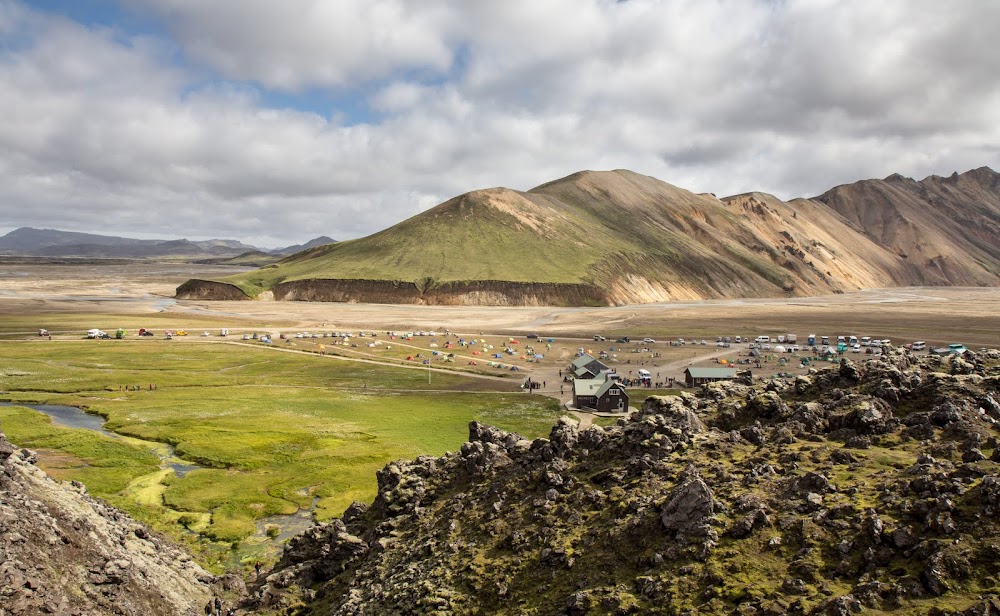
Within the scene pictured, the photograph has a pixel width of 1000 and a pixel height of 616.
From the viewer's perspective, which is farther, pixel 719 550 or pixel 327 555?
pixel 327 555

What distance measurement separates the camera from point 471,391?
4525 inches

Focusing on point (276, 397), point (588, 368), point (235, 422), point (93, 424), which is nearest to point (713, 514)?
point (235, 422)

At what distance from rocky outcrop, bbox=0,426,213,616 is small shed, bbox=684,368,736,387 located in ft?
317

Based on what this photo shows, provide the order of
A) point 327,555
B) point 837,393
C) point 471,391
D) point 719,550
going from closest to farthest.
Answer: point 719,550 < point 837,393 < point 327,555 < point 471,391

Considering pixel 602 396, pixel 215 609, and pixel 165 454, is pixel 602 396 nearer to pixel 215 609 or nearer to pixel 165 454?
pixel 165 454

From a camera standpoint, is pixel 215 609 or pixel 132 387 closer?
pixel 215 609

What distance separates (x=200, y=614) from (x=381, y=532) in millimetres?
11575

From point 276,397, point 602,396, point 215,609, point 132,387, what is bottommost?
point 215,609

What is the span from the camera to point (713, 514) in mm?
22391

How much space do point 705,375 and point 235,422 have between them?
83596 mm

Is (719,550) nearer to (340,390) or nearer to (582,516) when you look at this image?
(582,516)

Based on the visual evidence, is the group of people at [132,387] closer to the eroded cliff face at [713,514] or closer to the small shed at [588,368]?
the small shed at [588,368]

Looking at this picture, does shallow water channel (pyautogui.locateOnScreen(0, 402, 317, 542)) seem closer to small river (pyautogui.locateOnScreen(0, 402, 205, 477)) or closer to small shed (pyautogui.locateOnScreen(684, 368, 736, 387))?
small river (pyautogui.locateOnScreen(0, 402, 205, 477))

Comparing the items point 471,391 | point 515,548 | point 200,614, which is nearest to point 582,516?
point 515,548
